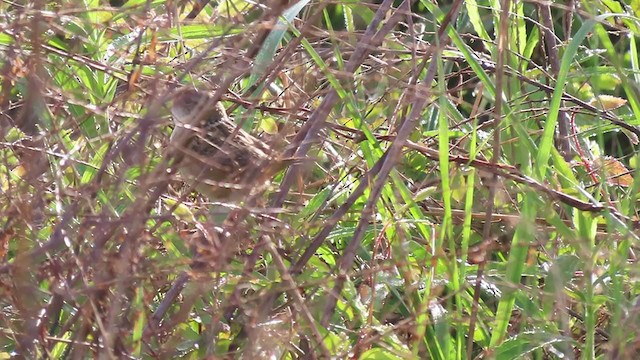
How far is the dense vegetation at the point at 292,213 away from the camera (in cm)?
158

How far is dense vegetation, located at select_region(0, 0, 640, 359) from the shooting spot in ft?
5.20

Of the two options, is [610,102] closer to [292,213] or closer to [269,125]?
[269,125]

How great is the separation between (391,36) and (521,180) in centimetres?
79

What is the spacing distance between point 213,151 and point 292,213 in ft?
1.59

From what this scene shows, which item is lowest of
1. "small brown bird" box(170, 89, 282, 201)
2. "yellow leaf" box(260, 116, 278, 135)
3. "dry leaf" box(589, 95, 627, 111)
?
"yellow leaf" box(260, 116, 278, 135)

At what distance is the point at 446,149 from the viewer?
77.6 inches

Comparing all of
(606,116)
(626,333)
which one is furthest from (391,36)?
(626,333)

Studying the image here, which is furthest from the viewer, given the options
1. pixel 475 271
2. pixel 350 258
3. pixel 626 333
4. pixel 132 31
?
pixel 475 271

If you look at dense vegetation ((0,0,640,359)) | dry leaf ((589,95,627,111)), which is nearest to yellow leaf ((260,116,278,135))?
dense vegetation ((0,0,640,359))

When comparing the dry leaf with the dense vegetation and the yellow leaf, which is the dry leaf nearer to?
the dense vegetation

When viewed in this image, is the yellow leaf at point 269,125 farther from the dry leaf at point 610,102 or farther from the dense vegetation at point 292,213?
the dry leaf at point 610,102

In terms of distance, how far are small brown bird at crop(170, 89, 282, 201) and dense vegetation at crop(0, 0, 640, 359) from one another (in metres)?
0.04

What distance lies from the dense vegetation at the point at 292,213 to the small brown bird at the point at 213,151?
0.04 meters

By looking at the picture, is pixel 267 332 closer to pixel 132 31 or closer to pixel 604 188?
pixel 132 31
